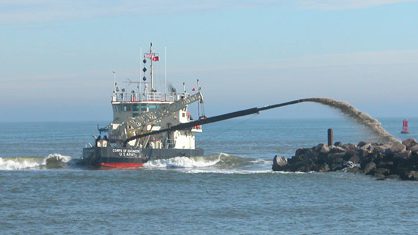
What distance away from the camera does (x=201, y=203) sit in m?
39.4

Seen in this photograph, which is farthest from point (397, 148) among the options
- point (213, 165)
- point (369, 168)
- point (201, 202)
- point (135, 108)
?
point (135, 108)

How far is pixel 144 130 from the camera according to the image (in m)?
60.4

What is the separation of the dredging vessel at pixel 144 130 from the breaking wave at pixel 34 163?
3.05 meters

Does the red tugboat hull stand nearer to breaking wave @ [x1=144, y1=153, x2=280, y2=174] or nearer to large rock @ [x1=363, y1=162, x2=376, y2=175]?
breaking wave @ [x1=144, y1=153, x2=280, y2=174]

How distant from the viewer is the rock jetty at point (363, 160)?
50084 mm

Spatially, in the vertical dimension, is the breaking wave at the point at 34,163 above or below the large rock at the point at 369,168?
above

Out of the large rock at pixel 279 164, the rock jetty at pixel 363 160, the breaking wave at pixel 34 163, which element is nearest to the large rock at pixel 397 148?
the rock jetty at pixel 363 160

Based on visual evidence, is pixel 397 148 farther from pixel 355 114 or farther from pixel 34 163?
pixel 34 163

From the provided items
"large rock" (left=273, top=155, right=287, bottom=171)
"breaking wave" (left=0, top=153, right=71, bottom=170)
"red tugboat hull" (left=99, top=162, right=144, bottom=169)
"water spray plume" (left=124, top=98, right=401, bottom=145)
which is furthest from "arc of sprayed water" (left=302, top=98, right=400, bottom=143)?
"breaking wave" (left=0, top=153, right=71, bottom=170)

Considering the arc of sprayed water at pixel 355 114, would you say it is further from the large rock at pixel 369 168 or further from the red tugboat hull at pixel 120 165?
the red tugboat hull at pixel 120 165

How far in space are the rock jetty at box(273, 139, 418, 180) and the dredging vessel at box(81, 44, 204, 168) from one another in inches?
279

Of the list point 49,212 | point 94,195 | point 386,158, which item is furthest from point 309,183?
point 49,212

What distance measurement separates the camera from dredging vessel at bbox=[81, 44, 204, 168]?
188 ft

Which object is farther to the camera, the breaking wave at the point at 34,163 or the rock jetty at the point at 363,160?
the breaking wave at the point at 34,163
